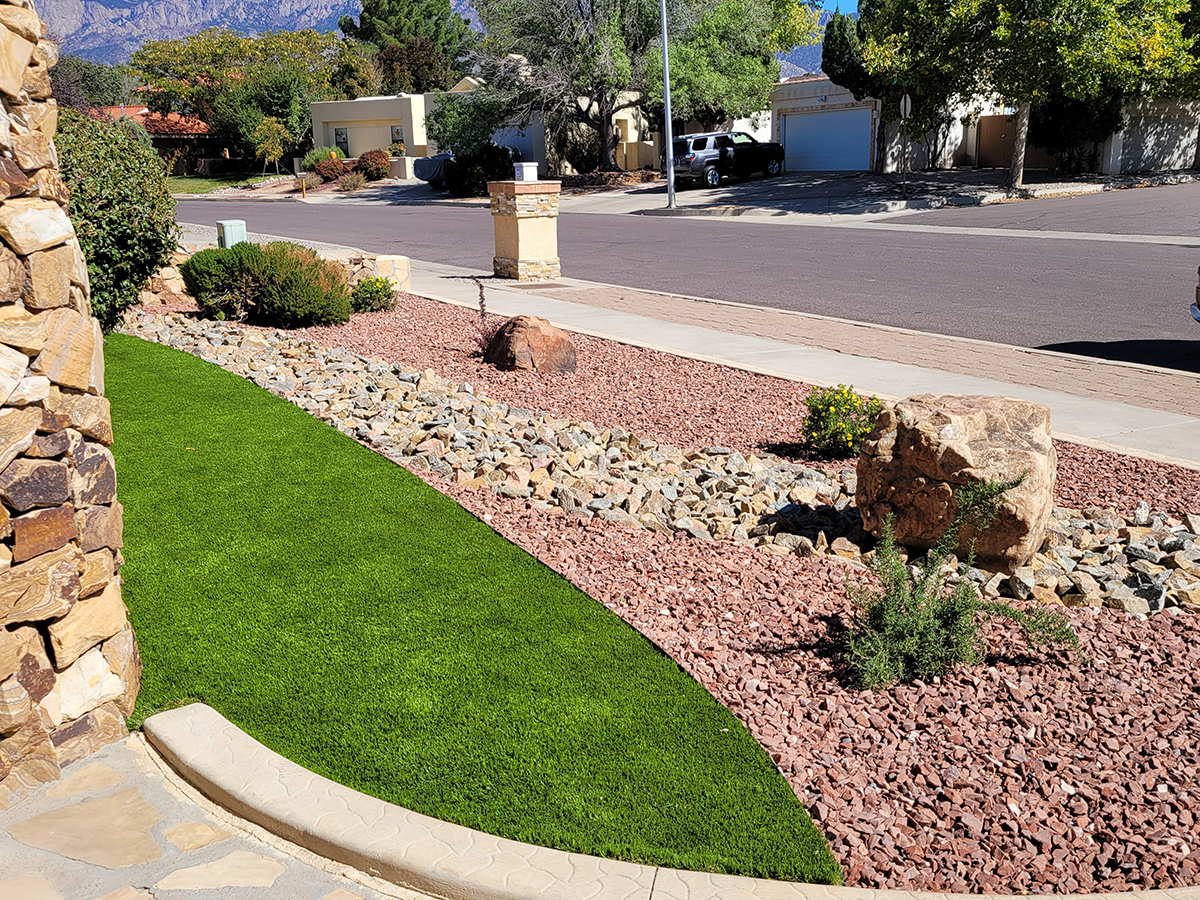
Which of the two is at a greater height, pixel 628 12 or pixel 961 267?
pixel 628 12

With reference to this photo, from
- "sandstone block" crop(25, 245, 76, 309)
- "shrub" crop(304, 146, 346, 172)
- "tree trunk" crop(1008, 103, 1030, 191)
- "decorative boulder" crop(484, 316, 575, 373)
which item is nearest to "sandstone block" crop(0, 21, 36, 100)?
"sandstone block" crop(25, 245, 76, 309)

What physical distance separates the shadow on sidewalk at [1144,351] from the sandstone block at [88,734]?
9.72 m

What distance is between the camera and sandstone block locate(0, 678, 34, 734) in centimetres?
376

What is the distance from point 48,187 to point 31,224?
0.21 m

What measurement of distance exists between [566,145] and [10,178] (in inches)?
1833

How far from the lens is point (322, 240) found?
25234 mm

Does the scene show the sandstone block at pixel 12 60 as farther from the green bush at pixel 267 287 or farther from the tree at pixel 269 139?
the tree at pixel 269 139

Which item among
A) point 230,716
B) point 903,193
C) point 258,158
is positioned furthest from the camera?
point 258,158

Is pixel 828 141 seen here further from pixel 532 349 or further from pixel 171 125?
pixel 171 125

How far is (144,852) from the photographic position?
3539 millimetres

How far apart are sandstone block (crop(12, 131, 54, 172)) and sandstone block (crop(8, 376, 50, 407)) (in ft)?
2.26

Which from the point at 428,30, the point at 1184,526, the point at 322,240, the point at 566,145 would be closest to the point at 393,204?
the point at 566,145

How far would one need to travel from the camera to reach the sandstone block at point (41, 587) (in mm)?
3699

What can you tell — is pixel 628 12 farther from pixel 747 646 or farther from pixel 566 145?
pixel 747 646
